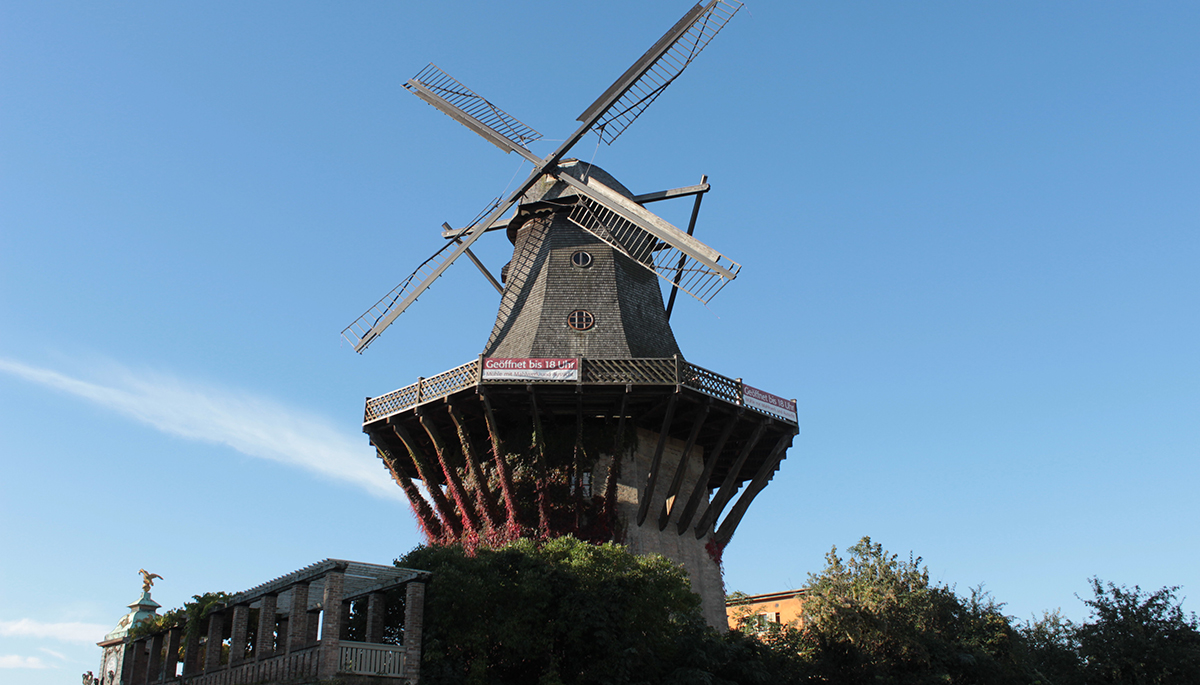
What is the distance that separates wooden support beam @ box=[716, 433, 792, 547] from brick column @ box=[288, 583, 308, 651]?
13832 millimetres

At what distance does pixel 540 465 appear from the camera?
27.9 metres

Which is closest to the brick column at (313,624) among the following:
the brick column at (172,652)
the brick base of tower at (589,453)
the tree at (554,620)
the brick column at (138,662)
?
the tree at (554,620)

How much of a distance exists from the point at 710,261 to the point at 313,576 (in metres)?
15.7

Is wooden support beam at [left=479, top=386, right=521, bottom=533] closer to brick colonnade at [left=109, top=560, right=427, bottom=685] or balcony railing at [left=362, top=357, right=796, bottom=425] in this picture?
balcony railing at [left=362, top=357, right=796, bottom=425]

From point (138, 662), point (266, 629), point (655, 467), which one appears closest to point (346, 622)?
point (266, 629)

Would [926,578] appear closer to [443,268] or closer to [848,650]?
[848,650]

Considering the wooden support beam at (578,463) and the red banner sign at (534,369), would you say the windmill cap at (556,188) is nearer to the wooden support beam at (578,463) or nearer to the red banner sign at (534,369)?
the red banner sign at (534,369)

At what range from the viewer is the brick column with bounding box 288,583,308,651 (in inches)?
811

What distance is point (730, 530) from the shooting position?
30.7 meters

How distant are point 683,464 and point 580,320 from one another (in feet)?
18.9

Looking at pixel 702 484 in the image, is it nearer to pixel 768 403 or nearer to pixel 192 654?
pixel 768 403

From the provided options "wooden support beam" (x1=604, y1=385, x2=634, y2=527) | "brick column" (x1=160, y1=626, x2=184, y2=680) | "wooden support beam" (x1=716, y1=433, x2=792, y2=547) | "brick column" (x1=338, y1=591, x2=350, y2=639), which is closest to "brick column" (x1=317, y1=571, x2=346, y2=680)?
"brick column" (x1=338, y1=591, x2=350, y2=639)

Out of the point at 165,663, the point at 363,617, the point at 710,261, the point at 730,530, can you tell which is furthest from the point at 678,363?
the point at 165,663

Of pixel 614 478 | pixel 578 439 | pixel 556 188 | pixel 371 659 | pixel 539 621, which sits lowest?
pixel 371 659
